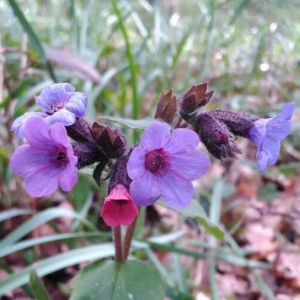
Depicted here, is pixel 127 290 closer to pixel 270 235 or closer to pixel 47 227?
pixel 47 227

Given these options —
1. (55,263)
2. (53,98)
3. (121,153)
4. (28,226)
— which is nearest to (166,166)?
(121,153)

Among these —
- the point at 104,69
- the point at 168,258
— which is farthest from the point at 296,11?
the point at 168,258

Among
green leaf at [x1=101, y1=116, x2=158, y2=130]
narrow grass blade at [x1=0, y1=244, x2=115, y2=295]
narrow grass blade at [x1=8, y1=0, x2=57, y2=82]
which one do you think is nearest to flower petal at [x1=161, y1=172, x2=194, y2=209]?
green leaf at [x1=101, y1=116, x2=158, y2=130]

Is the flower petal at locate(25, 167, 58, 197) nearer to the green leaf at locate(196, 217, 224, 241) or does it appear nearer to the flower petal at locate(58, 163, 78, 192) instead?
the flower petal at locate(58, 163, 78, 192)

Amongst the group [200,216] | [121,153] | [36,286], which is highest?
[121,153]

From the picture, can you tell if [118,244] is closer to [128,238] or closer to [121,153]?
[128,238]

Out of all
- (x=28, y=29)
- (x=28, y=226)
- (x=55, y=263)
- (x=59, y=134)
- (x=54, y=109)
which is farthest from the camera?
(x=28, y=29)
